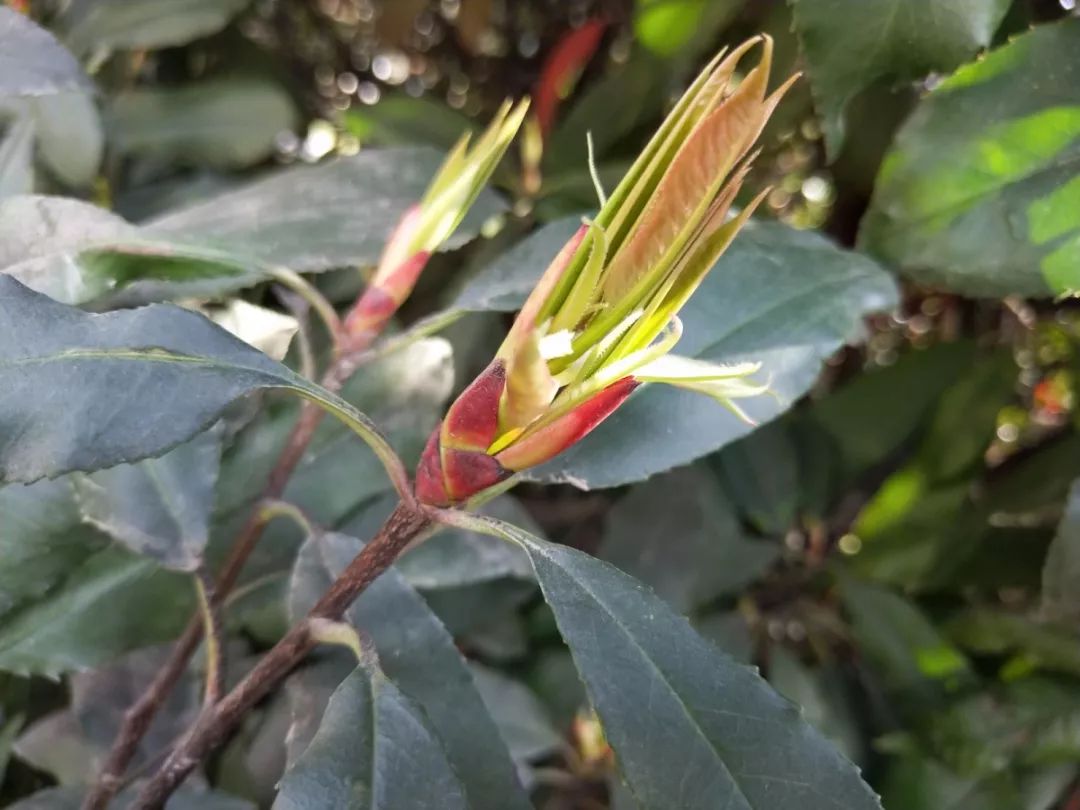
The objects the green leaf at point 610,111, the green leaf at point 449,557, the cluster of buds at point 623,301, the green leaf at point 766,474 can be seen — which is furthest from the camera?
the green leaf at point 766,474

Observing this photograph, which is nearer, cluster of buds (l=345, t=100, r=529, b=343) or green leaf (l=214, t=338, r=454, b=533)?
cluster of buds (l=345, t=100, r=529, b=343)

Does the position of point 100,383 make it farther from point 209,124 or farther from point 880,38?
point 209,124

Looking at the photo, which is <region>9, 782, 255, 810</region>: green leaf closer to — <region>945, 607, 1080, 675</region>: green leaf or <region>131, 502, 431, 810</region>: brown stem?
<region>131, 502, 431, 810</region>: brown stem

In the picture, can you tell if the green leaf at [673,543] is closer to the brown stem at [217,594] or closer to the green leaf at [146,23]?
the brown stem at [217,594]

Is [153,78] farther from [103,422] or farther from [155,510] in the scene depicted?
[103,422]

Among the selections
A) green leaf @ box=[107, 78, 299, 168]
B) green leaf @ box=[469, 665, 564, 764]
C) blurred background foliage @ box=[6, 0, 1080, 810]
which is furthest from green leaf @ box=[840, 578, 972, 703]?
green leaf @ box=[107, 78, 299, 168]

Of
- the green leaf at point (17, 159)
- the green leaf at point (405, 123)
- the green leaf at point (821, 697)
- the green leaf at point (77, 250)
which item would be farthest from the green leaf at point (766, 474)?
the green leaf at point (17, 159)

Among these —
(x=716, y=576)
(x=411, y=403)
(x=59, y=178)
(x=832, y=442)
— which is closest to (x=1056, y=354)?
(x=832, y=442)
